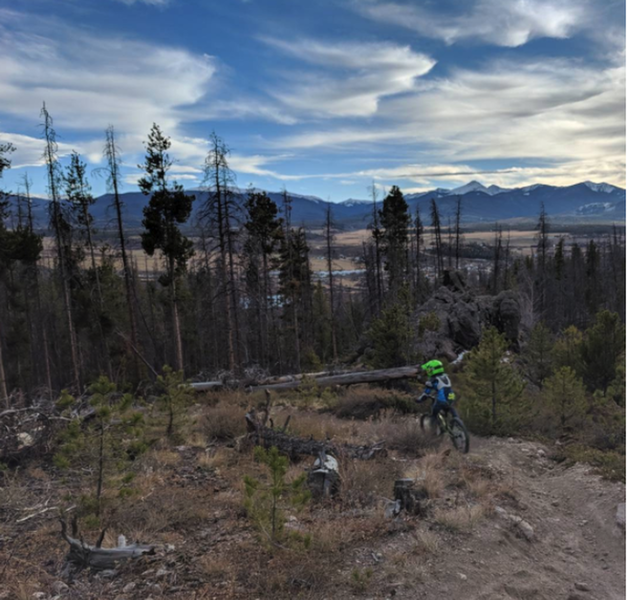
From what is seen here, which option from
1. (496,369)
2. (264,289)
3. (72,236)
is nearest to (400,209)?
(264,289)

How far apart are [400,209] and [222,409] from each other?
25591 mm

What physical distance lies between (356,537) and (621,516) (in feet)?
12.4

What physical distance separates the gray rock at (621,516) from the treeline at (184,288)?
10.7m

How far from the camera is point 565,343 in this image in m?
17.9

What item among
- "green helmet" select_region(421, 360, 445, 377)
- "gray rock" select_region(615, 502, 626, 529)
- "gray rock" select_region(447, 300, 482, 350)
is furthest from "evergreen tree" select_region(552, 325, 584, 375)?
"gray rock" select_region(615, 502, 626, 529)

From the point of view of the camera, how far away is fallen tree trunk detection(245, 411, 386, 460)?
8.07m

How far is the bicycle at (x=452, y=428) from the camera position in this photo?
8797mm

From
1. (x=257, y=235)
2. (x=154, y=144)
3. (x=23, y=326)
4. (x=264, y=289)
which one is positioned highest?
(x=154, y=144)

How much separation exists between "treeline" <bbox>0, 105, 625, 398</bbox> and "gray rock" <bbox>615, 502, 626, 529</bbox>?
10.7 m

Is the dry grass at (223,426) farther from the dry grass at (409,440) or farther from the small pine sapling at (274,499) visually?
the small pine sapling at (274,499)

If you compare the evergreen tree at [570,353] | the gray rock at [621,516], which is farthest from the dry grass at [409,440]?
Result: the evergreen tree at [570,353]

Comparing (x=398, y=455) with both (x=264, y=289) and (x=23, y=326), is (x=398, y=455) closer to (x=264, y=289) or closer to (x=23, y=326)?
(x=264, y=289)

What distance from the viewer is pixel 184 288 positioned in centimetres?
3544

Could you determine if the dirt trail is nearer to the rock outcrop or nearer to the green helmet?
the green helmet
